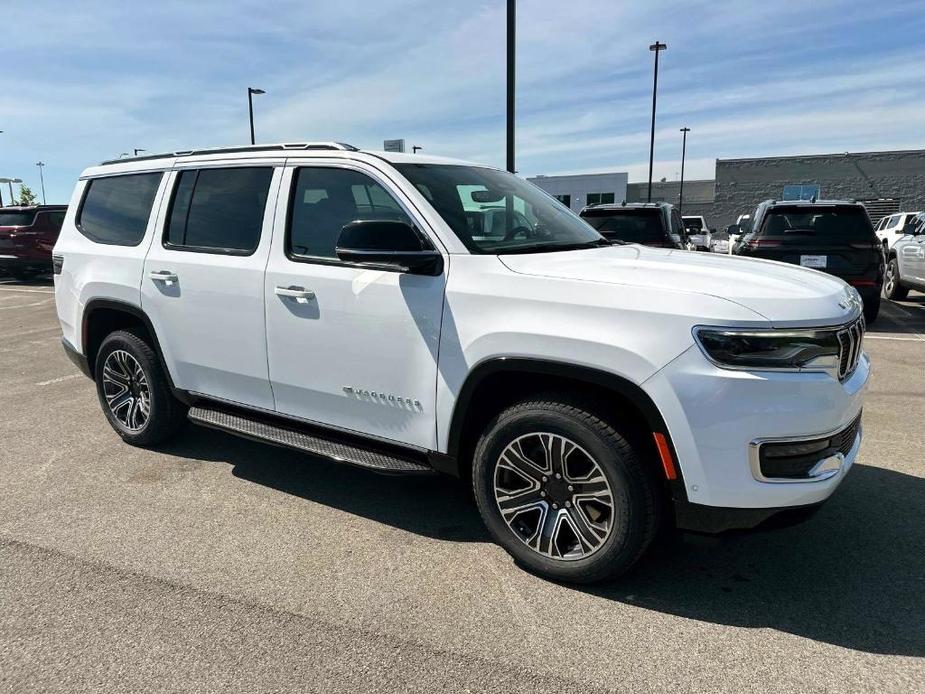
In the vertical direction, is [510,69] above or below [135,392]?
above

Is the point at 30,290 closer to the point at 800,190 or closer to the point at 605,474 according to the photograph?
the point at 605,474

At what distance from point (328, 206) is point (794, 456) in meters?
2.50

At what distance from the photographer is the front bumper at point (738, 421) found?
95.5 inches

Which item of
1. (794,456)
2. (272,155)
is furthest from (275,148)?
A: (794,456)

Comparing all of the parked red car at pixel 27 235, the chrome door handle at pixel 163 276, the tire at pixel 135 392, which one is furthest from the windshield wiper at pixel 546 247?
the parked red car at pixel 27 235

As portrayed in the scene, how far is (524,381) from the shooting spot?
A: 120 inches

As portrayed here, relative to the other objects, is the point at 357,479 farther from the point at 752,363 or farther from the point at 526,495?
the point at 752,363

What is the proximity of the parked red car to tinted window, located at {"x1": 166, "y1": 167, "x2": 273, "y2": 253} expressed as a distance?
13.8 m

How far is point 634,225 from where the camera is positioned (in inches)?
365

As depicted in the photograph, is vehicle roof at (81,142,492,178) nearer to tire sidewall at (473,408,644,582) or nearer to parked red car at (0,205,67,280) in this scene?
tire sidewall at (473,408,644,582)

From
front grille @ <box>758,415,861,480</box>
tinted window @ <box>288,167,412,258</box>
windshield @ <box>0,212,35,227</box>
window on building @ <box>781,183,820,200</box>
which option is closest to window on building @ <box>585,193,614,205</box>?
window on building @ <box>781,183,820,200</box>

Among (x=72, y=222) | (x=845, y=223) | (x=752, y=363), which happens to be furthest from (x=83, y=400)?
(x=845, y=223)

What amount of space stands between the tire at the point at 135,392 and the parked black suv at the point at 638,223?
6.19 meters

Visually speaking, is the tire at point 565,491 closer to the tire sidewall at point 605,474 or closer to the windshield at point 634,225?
the tire sidewall at point 605,474
